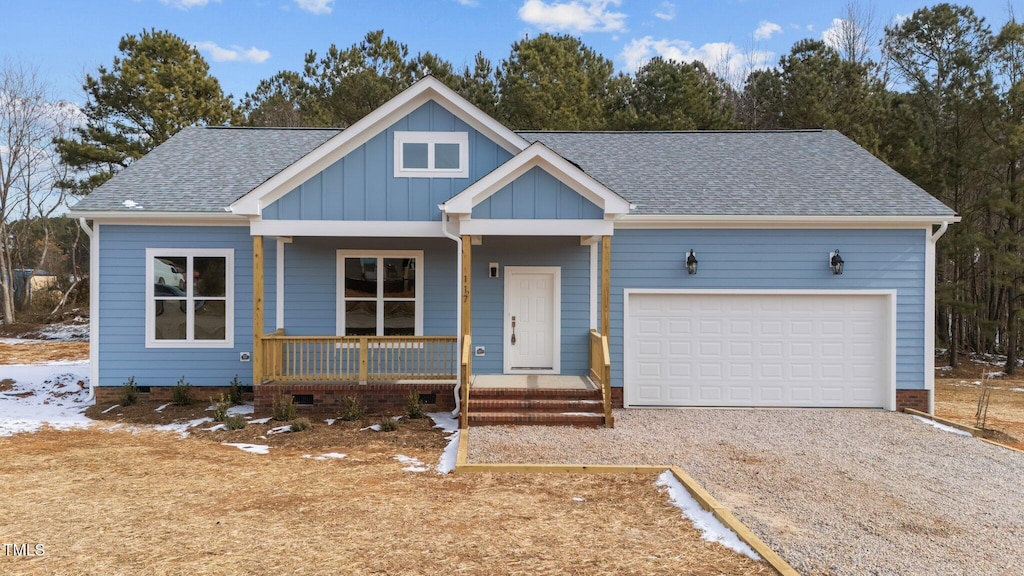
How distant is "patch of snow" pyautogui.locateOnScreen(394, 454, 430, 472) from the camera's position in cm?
689

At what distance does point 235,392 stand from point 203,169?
4.65 m

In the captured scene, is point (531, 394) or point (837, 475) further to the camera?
point (531, 394)

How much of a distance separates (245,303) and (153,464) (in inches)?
162

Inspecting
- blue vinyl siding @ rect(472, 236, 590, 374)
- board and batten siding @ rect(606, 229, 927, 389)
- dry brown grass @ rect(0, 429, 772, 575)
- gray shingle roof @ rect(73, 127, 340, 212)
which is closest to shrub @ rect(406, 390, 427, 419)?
blue vinyl siding @ rect(472, 236, 590, 374)

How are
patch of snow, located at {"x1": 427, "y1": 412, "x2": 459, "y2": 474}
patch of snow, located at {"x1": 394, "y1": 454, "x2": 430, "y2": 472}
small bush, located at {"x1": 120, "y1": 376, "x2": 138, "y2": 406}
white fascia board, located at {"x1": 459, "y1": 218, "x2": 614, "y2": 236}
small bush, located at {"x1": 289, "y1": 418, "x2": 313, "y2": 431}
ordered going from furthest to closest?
1. small bush, located at {"x1": 120, "y1": 376, "x2": 138, "y2": 406}
2. white fascia board, located at {"x1": 459, "y1": 218, "x2": 614, "y2": 236}
3. small bush, located at {"x1": 289, "y1": 418, "x2": 313, "y2": 431}
4. patch of snow, located at {"x1": 427, "y1": 412, "x2": 459, "y2": 474}
5. patch of snow, located at {"x1": 394, "y1": 454, "x2": 430, "y2": 472}

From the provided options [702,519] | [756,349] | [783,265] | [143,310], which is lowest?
[702,519]

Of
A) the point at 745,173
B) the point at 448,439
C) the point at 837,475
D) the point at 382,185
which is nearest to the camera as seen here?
the point at 837,475

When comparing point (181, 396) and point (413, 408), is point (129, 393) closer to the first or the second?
point (181, 396)

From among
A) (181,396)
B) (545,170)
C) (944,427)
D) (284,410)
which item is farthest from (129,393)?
(944,427)

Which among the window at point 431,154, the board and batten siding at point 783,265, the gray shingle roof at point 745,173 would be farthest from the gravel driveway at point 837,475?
the window at point 431,154

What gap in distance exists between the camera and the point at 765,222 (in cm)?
1041

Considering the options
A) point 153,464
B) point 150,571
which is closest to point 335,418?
point 153,464

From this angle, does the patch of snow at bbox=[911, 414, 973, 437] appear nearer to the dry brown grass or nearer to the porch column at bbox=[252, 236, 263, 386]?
the dry brown grass

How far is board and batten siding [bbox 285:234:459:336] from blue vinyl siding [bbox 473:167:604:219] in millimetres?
1895
